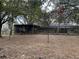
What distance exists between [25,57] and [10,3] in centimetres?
1166

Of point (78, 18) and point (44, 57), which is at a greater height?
point (78, 18)

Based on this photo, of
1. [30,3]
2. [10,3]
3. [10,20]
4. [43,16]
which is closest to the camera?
[10,3]

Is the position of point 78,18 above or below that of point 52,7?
below

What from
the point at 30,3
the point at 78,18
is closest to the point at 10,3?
the point at 30,3

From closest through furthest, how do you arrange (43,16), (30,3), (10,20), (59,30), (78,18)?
1. (30,3)
2. (10,20)
3. (43,16)
4. (78,18)
5. (59,30)

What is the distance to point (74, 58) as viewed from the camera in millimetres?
7188

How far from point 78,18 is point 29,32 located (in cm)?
1068

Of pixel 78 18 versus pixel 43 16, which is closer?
pixel 43 16

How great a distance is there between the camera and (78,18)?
32.8 metres

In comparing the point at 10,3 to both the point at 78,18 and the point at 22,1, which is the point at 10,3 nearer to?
the point at 22,1

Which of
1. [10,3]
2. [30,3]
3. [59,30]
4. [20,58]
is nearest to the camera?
[20,58]

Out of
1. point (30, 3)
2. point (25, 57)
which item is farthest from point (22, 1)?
point (25, 57)

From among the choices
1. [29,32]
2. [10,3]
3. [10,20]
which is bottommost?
[29,32]

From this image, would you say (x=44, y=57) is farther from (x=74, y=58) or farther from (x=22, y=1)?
(x=22, y=1)
